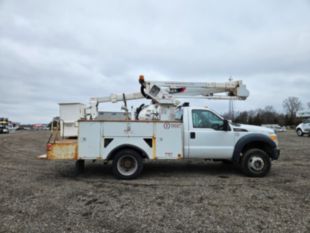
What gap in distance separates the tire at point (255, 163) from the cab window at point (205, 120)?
1.24 metres

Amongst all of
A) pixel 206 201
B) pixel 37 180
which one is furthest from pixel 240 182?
pixel 37 180

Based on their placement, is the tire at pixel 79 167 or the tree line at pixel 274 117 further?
A: the tree line at pixel 274 117

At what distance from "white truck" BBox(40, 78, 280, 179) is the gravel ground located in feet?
1.97

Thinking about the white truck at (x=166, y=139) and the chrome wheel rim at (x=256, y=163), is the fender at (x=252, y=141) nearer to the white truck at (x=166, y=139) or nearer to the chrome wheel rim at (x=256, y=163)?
the white truck at (x=166, y=139)

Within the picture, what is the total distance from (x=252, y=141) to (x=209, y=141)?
1271 mm

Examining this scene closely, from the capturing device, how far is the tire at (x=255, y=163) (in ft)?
21.8

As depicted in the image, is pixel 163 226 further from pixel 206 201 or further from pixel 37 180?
pixel 37 180

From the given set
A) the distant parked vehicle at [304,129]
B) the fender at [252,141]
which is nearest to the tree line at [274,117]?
the distant parked vehicle at [304,129]

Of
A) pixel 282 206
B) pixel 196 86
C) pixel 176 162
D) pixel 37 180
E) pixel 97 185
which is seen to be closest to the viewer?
pixel 282 206

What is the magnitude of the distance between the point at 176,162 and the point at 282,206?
5.06 metres

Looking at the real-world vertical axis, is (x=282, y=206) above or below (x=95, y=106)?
below

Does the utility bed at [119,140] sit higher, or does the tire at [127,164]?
the utility bed at [119,140]

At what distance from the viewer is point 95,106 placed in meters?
7.59

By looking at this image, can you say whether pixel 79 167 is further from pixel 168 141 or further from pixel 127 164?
pixel 168 141
